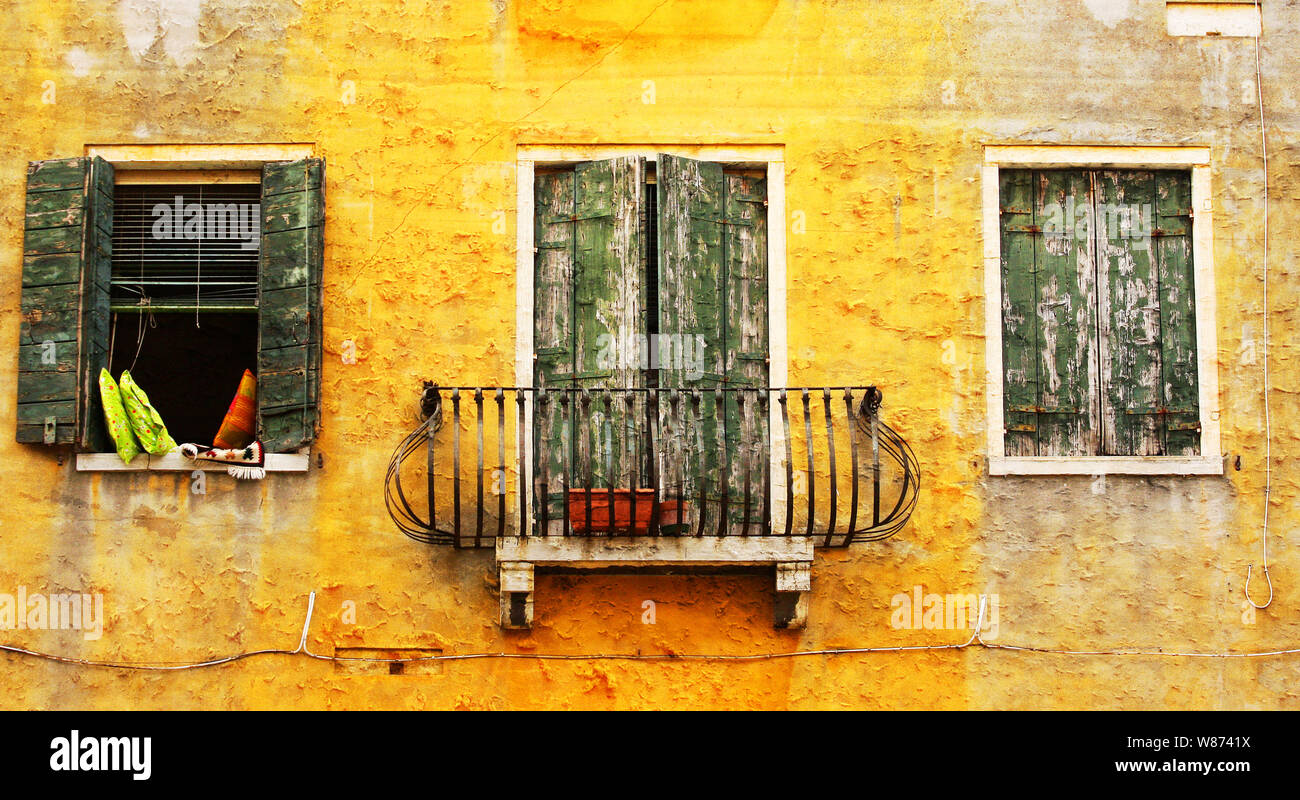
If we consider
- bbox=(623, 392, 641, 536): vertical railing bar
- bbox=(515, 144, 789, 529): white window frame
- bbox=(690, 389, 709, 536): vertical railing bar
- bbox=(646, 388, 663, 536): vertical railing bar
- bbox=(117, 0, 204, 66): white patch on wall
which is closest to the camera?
bbox=(646, 388, 663, 536): vertical railing bar

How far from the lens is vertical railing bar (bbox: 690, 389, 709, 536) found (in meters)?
7.58

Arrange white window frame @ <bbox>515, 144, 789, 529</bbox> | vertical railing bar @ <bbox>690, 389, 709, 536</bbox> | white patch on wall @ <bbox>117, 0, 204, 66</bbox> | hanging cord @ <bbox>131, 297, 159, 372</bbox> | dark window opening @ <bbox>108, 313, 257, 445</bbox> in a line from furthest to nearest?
1. dark window opening @ <bbox>108, 313, 257, 445</bbox>
2. white patch on wall @ <bbox>117, 0, 204, 66</bbox>
3. hanging cord @ <bbox>131, 297, 159, 372</bbox>
4. white window frame @ <bbox>515, 144, 789, 529</bbox>
5. vertical railing bar @ <bbox>690, 389, 709, 536</bbox>

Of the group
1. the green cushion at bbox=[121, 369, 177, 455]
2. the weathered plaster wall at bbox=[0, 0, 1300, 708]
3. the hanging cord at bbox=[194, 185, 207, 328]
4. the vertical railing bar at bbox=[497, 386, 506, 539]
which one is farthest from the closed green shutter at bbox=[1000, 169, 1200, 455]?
the green cushion at bbox=[121, 369, 177, 455]

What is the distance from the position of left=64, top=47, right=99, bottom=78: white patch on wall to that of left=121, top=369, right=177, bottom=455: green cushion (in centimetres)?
178

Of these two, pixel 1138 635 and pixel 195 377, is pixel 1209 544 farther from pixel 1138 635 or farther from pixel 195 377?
pixel 195 377

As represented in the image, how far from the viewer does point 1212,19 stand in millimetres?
8250

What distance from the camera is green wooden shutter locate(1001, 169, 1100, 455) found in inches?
314

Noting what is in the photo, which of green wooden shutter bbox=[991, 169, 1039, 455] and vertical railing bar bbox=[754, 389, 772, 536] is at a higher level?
green wooden shutter bbox=[991, 169, 1039, 455]

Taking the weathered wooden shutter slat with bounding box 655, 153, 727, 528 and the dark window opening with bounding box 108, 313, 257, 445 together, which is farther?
the dark window opening with bounding box 108, 313, 257, 445

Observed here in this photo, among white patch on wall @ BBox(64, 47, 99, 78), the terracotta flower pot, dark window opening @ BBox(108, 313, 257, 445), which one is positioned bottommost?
the terracotta flower pot

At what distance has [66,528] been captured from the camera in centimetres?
778

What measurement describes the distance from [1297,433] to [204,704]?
6.20 meters

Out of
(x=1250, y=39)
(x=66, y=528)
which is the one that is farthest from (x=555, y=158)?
(x=1250, y=39)

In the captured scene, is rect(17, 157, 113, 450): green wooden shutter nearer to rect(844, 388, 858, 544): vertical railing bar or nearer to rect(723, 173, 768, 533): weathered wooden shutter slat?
rect(723, 173, 768, 533): weathered wooden shutter slat
